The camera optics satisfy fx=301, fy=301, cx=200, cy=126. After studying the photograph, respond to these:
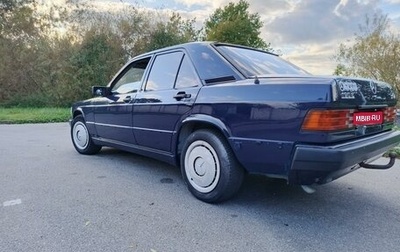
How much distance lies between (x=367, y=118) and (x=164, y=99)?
6.37ft

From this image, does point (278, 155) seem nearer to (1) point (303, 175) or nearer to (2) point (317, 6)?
(1) point (303, 175)

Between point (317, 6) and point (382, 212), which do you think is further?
point (317, 6)

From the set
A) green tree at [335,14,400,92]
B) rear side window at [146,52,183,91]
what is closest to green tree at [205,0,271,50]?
green tree at [335,14,400,92]

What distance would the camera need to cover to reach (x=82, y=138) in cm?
500

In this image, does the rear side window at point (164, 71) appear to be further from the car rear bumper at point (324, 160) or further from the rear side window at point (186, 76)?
the car rear bumper at point (324, 160)

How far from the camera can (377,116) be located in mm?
2637

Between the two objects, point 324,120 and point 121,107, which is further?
point 121,107

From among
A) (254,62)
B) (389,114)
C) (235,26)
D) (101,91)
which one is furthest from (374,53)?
(235,26)

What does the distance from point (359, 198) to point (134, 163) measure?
2.94 metres

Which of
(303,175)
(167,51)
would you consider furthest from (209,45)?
(303,175)

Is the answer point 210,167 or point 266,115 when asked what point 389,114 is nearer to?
point 266,115

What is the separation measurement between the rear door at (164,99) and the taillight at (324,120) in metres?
1.15

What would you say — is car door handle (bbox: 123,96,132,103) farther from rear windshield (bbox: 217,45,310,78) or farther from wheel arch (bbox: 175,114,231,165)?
rear windshield (bbox: 217,45,310,78)

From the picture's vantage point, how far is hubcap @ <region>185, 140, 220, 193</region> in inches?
110
